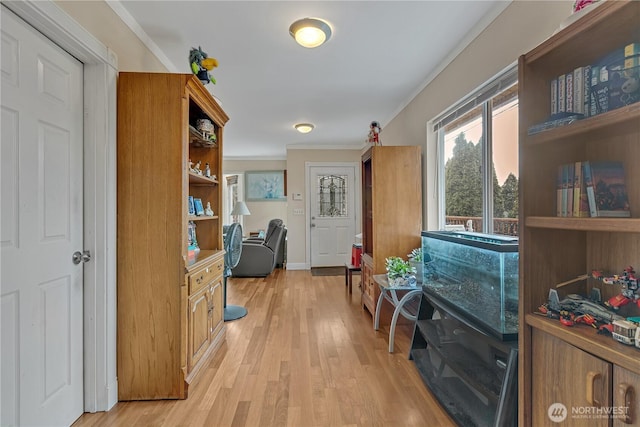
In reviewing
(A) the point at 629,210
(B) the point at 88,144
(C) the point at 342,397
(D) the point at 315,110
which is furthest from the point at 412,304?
(B) the point at 88,144

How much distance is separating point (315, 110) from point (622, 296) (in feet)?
11.5

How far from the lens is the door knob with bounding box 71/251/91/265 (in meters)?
1.61

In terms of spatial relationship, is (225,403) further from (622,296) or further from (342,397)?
(622,296)

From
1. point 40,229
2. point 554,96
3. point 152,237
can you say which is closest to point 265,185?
point 152,237

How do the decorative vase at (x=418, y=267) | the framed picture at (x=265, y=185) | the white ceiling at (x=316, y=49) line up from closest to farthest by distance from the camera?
the white ceiling at (x=316, y=49), the decorative vase at (x=418, y=267), the framed picture at (x=265, y=185)

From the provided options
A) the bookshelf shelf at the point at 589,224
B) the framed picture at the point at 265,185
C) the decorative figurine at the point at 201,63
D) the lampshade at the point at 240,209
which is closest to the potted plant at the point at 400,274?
the bookshelf shelf at the point at 589,224

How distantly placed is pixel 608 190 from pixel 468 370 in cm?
114

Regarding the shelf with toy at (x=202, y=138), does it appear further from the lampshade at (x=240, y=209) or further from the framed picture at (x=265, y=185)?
the framed picture at (x=265, y=185)

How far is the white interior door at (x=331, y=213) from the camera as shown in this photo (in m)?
5.99

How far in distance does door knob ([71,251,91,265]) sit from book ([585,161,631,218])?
7.89ft

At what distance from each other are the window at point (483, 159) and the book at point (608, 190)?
0.87 meters

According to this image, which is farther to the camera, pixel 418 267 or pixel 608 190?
pixel 418 267

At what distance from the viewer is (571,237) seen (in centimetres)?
127

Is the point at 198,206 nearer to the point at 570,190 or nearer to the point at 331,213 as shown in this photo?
the point at 570,190
